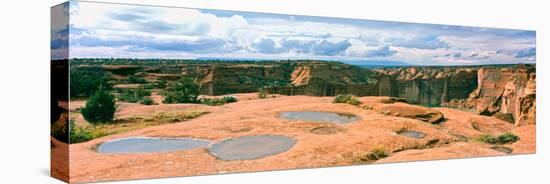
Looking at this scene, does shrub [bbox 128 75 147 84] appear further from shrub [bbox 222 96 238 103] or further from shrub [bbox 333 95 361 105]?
shrub [bbox 333 95 361 105]

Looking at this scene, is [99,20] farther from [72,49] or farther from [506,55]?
[506,55]

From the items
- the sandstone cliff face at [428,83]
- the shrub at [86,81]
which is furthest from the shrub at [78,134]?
the sandstone cliff face at [428,83]

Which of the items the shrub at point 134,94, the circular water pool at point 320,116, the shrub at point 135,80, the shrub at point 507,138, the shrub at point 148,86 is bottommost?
the shrub at point 507,138

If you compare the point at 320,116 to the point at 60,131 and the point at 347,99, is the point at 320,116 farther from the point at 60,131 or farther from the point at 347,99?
the point at 60,131

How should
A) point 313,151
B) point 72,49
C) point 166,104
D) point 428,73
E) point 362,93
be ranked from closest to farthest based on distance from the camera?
point 72,49
point 166,104
point 313,151
point 362,93
point 428,73

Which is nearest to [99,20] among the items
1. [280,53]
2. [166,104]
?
[166,104]

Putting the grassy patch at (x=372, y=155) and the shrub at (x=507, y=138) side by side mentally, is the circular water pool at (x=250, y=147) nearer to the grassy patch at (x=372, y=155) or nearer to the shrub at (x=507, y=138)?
the grassy patch at (x=372, y=155)

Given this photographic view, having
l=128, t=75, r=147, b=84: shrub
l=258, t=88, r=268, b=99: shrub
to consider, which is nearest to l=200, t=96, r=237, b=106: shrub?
l=258, t=88, r=268, b=99: shrub
